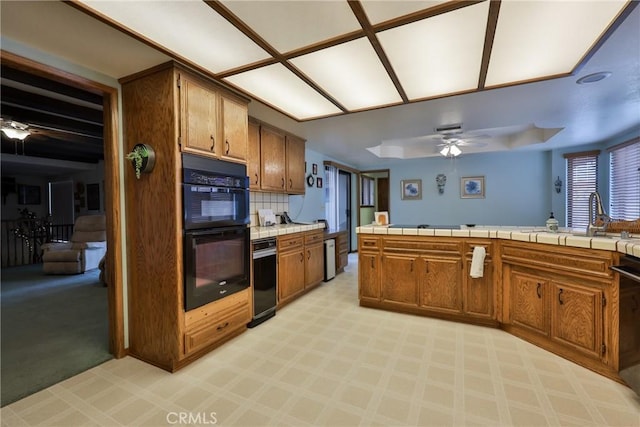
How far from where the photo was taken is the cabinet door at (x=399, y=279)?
3059 millimetres

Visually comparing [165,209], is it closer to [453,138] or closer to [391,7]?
[391,7]

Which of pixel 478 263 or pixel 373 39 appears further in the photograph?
pixel 478 263

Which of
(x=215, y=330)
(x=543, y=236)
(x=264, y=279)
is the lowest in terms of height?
(x=215, y=330)

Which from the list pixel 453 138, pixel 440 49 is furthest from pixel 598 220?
pixel 453 138

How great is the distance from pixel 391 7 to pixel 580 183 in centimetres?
587

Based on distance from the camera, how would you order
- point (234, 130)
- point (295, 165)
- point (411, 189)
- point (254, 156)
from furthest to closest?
1. point (411, 189)
2. point (295, 165)
3. point (254, 156)
4. point (234, 130)

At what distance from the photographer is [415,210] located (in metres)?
6.66

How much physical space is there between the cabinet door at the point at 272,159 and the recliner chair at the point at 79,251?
329cm

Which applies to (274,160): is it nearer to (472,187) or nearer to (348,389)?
(348,389)

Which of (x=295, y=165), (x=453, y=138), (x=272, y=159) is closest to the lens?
(x=272, y=159)

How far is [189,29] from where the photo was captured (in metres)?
1.63

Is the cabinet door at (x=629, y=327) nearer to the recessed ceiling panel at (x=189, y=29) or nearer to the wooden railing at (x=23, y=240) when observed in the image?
the recessed ceiling panel at (x=189, y=29)

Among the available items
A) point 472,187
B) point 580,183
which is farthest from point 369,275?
point 580,183

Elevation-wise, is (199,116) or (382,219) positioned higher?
(199,116)
